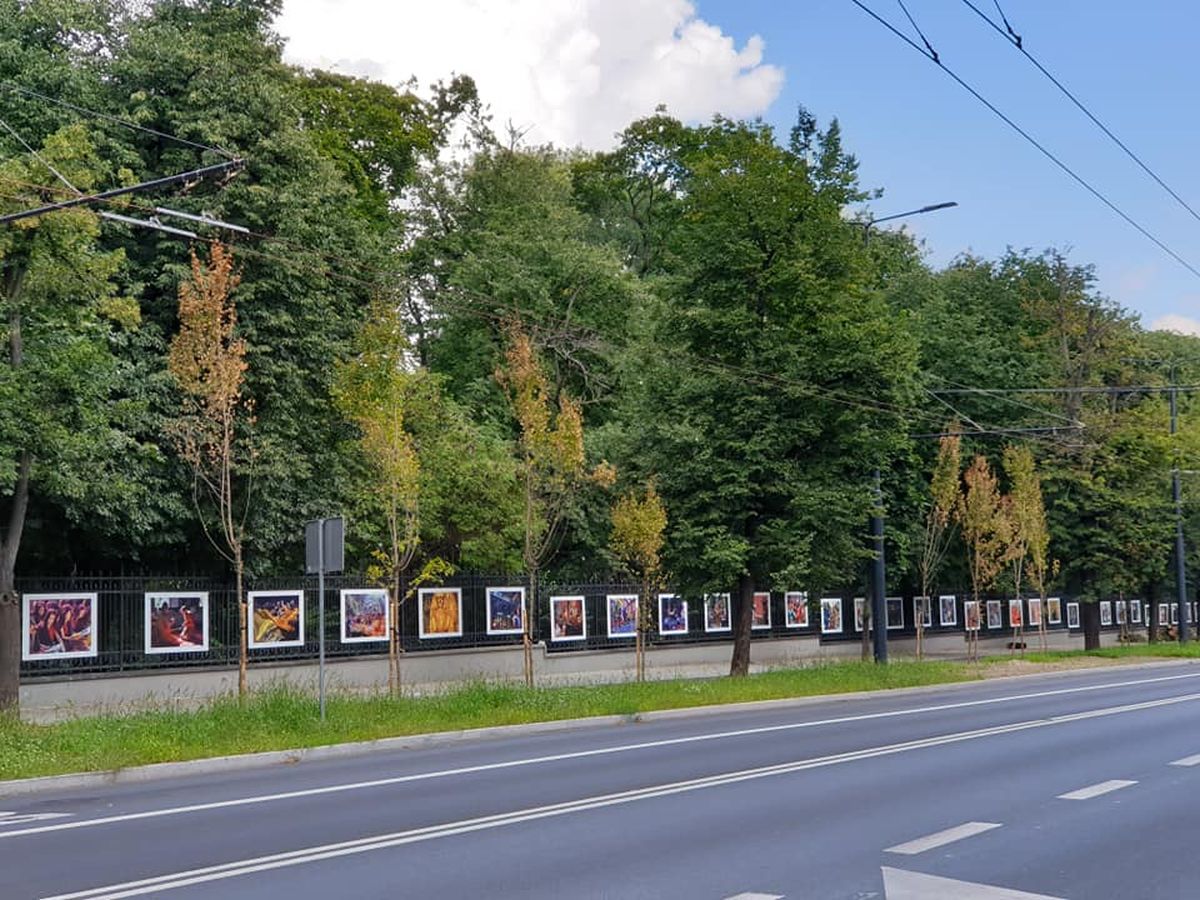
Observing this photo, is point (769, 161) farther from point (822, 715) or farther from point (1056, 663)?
point (1056, 663)

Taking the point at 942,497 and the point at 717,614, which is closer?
the point at 717,614

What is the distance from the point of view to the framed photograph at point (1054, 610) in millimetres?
59575

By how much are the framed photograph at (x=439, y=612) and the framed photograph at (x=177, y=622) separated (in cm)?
596

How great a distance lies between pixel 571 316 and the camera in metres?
47.2

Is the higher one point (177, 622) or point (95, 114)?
point (95, 114)

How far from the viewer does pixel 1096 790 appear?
12.0 meters

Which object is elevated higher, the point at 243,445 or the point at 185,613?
the point at 243,445

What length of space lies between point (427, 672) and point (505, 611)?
10.3 feet

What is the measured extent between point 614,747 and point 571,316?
31.7m

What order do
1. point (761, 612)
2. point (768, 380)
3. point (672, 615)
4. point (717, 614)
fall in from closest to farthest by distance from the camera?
point (768, 380) < point (672, 615) < point (717, 614) < point (761, 612)

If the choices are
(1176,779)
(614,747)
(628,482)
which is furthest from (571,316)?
(1176,779)

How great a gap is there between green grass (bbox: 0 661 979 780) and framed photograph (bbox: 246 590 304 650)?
673cm

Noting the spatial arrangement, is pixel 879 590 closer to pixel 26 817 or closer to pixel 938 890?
pixel 26 817

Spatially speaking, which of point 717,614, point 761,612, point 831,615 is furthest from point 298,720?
point 831,615
